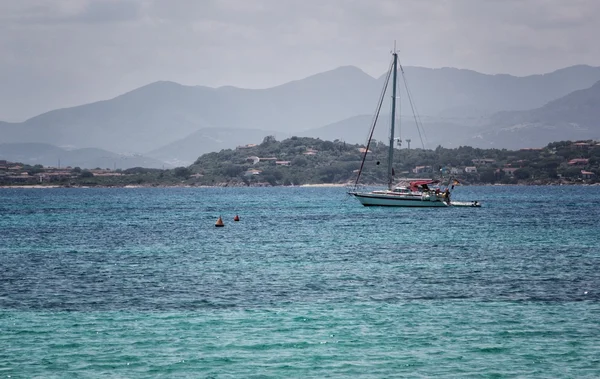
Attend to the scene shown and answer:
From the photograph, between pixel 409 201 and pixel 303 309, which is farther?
pixel 409 201

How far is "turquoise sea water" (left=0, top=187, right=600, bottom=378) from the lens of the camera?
2566 centimetres

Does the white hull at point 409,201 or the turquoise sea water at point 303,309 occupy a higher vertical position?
the white hull at point 409,201

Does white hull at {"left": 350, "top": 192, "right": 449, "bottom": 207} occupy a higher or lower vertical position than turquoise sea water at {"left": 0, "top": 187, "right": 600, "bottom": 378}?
higher

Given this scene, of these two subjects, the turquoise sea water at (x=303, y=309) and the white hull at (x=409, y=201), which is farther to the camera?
the white hull at (x=409, y=201)

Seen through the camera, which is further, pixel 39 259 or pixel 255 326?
pixel 39 259

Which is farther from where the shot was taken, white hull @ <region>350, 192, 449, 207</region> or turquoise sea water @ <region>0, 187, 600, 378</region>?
white hull @ <region>350, 192, 449, 207</region>

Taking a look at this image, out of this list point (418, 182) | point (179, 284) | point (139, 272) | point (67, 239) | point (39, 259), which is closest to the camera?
point (179, 284)

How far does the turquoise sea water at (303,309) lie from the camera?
1010 inches

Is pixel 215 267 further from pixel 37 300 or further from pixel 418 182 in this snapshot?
pixel 418 182

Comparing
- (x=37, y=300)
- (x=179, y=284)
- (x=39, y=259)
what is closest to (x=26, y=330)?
(x=37, y=300)

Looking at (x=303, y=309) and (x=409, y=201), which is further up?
(x=409, y=201)

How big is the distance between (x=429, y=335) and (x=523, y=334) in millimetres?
3425

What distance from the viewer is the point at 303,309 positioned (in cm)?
3400

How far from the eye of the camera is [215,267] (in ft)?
164
